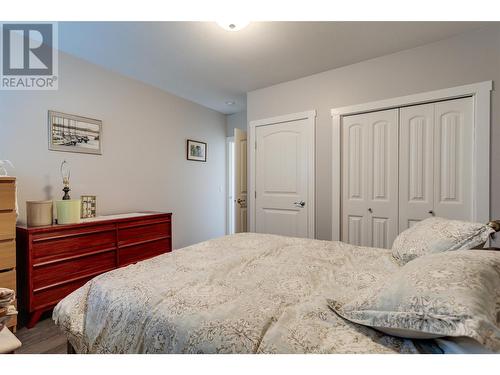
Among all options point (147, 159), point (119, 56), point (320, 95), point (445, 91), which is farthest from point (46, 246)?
point (445, 91)

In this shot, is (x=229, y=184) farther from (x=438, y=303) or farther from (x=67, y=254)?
(x=438, y=303)

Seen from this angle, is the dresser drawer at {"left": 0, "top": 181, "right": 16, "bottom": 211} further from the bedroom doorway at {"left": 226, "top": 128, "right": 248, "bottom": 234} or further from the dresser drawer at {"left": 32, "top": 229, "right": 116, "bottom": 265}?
the bedroom doorway at {"left": 226, "top": 128, "right": 248, "bottom": 234}

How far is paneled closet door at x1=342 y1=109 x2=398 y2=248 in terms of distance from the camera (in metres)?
2.63

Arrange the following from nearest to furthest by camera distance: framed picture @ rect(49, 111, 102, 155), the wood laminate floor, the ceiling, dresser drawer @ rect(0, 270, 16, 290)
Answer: the wood laminate floor → dresser drawer @ rect(0, 270, 16, 290) → the ceiling → framed picture @ rect(49, 111, 102, 155)

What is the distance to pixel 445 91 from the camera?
2.31 meters

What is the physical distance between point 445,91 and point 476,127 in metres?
0.41

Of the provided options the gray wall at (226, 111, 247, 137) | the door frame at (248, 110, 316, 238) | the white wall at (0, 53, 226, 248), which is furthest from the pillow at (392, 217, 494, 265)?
the gray wall at (226, 111, 247, 137)

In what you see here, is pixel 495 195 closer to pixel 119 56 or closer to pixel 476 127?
pixel 476 127

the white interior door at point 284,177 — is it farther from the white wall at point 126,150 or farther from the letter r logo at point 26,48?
the letter r logo at point 26,48

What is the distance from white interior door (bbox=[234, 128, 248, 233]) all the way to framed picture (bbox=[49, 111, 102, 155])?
174cm

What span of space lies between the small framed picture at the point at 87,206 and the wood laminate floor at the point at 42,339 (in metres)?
1.00

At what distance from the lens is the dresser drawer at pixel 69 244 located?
79.1 inches

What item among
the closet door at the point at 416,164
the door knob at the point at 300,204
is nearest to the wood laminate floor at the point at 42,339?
the door knob at the point at 300,204
